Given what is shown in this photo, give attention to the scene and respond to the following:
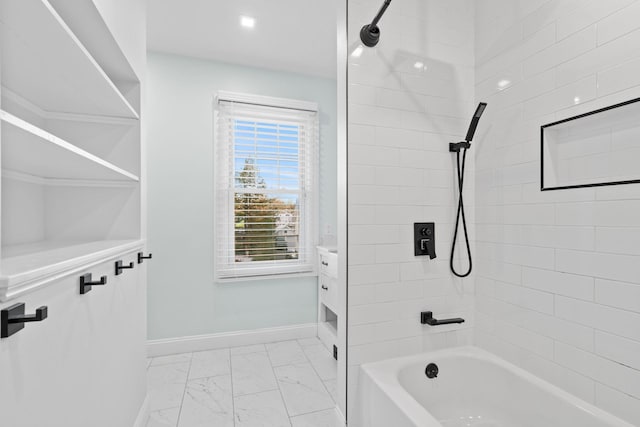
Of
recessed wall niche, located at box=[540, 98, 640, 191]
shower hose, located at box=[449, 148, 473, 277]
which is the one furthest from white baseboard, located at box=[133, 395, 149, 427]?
recessed wall niche, located at box=[540, 98, 640, 191]

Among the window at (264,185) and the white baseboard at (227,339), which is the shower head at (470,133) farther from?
the white baseboard at (227,339)

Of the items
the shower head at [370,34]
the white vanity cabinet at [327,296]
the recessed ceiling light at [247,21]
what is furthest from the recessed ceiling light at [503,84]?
the recessed ceiling light at [247,21]

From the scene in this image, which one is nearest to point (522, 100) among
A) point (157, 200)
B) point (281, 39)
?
point (281, 39)

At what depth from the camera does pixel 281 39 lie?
2607mm

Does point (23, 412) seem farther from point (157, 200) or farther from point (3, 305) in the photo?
point (157, 200)

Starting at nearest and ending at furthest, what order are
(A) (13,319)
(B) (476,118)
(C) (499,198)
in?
(A) (13,319), (B) (476,118), (C) (499,198)

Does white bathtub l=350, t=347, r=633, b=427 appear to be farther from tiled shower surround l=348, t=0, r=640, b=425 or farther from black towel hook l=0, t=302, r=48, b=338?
black towel hook l=0, t=302, r=48, b=338

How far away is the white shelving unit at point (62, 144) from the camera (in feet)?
2.61

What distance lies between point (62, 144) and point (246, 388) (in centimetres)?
201

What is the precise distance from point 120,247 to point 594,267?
1.93 metres

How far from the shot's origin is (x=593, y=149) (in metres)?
1.25

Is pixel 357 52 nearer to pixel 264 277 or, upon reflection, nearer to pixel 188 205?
pixel 188 205

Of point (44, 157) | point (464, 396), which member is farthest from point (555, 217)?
point (44, 157)

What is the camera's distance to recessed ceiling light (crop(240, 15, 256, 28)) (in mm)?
2354
